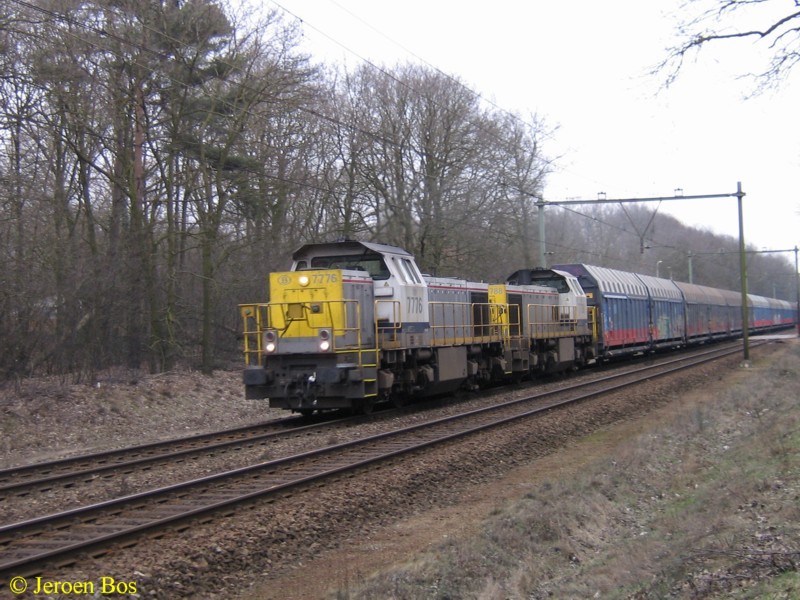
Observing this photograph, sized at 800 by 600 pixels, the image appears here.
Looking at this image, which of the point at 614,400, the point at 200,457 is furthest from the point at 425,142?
the point at 200,457

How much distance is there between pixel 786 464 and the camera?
881 cm

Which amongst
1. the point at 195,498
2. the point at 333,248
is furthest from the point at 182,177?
the point at 195,498

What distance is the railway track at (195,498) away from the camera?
22.8ft

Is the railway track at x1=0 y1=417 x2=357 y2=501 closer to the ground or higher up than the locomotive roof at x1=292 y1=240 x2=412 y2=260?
closer to the ground

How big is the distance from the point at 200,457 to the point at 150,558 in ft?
16.7

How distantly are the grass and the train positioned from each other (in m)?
5.42

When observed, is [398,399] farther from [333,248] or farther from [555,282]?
[555,282]

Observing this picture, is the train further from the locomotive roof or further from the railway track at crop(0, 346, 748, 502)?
the railway track at crop(0, 346, 748, 502)

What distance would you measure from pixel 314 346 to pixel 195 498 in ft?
19.4

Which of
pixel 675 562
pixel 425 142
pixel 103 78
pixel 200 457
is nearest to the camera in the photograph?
pixel 675 562

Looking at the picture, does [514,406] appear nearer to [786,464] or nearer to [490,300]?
Result: [490,300]

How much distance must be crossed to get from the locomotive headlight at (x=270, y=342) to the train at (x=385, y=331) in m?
0.02

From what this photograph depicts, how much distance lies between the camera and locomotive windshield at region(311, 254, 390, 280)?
16.2 m

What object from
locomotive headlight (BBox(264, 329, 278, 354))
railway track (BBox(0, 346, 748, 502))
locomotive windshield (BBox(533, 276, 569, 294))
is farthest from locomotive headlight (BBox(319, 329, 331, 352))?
locomotive windshield (BBox(533, 276, 569, 294))
